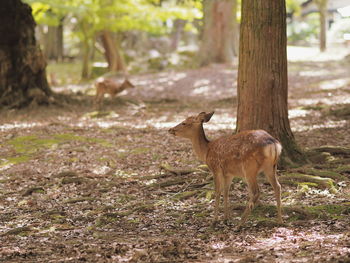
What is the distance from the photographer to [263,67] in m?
7.96

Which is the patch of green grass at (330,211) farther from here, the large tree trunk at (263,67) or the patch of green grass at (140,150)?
the patch of green grass at (140,150)

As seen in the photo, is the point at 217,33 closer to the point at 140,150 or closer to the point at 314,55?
the point at 314,55

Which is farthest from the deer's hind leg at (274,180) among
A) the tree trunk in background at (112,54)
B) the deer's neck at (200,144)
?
the tree trunk in background at (112,54)

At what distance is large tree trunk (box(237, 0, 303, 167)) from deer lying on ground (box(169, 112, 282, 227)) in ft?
5.24

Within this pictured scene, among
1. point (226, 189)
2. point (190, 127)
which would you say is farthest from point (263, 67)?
point (226, 189)

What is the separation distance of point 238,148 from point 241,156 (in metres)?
0.11

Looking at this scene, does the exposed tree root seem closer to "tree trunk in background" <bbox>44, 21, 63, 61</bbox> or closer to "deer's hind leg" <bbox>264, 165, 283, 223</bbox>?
"deer's hind leg" <bbox>264, 165, 283, 223</bbox>

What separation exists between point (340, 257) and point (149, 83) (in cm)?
1787

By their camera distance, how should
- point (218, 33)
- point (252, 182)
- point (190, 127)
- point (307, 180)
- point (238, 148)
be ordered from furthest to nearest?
point (218, 33) → point (307, 180) → point (190, 127) → point (238, 148) → point (252, 182)

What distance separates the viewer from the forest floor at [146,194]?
212 inches

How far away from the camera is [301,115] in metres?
13.2

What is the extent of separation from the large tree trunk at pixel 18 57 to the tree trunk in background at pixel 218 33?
1228cm

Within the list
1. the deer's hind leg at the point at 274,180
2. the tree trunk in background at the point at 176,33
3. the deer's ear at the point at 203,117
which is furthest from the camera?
the tree trunk in background at the point at 176,33

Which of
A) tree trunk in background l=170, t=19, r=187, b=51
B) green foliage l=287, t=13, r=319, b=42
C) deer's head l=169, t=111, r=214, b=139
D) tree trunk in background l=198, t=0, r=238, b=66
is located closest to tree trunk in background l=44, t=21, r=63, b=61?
tree trunk in background l=170, t=19, r=187, b=51
